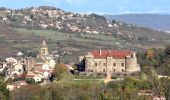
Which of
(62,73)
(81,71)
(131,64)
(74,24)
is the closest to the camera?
(62,73)

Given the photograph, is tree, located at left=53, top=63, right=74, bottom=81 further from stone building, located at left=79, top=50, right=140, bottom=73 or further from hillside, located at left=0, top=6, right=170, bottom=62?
hillside, located at left=0, top=6, right=170, bottom=62

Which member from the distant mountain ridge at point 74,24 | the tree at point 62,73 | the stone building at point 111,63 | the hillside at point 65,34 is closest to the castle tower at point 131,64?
the stone building at point 111,63

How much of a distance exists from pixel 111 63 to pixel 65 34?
7181cm

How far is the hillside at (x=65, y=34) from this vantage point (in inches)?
4702

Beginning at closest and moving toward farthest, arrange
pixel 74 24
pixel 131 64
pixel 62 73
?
pixel 62 73, pixel 131 64, pixel 74 24

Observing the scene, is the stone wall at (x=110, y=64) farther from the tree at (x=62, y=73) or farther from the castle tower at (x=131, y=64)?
the tree at (x=62, y=73)

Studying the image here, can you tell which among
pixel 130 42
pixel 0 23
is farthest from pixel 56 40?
pixel 0 23

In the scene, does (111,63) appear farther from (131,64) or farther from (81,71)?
(81,71)

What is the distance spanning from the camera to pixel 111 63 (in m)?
68.5

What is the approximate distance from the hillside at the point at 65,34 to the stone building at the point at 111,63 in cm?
3505

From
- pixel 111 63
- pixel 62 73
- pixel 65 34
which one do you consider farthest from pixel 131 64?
pixel 65 34

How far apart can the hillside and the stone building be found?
115 ft

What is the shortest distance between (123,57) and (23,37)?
6179cm

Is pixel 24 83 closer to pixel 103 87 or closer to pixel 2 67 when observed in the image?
pixel 103 87
